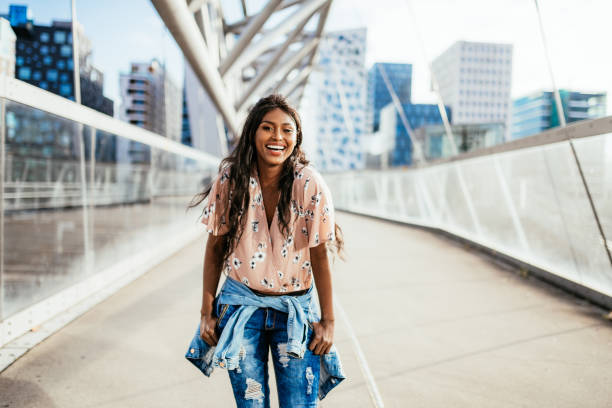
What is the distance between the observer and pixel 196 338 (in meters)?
1.63

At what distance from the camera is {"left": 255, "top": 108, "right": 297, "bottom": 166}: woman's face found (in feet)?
5.12

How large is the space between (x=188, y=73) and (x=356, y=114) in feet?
231

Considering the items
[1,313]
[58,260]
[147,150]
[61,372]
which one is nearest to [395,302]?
[61,372]

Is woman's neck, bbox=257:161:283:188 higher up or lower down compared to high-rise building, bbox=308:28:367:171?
lower down

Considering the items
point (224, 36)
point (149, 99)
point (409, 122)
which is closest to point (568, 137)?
point (149, 99)

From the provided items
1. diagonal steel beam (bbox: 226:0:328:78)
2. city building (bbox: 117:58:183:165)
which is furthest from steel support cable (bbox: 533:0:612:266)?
diagonal steel beam (bbox: 226:0:328:78)

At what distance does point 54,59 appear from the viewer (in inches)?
174

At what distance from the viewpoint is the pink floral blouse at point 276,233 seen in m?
1.54

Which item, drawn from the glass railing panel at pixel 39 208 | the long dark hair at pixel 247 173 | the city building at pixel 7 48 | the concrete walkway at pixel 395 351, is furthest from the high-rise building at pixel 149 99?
the long dark hair at pixel 247 173

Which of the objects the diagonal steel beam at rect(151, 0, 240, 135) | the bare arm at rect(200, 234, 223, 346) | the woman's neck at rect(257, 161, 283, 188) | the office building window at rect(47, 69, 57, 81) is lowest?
the bare arm at rect(200, 234, 223, 346)

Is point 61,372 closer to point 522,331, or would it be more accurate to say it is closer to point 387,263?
point 522,331

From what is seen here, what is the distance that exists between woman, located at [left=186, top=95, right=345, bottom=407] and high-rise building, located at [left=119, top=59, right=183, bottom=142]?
16.3 feet

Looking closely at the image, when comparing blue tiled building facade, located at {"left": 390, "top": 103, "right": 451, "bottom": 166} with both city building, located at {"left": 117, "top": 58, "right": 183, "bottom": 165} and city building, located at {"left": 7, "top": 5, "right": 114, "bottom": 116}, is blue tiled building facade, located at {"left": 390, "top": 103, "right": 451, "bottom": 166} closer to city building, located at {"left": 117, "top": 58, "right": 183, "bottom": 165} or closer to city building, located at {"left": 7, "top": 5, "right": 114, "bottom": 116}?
city building, located at {"left": 117, "top": 58, "right": 183, "bottom": 165}

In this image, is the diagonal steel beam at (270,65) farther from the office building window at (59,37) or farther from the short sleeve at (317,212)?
the short sleeve at (317,212)
